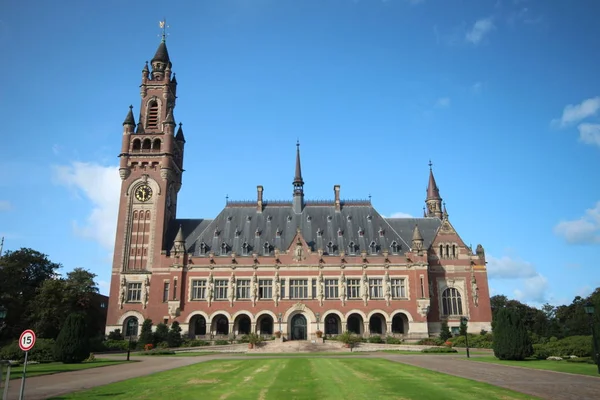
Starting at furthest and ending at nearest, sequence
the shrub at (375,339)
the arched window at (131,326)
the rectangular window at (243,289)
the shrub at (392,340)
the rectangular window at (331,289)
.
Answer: the rectangular window at (243,289) → the rectangular window at (331,289) → the arched window at (131,326) → the shrub at (375,339) → the shrub at (392,340)

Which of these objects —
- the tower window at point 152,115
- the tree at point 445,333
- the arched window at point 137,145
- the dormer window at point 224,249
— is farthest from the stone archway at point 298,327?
the tower window at point 152,115

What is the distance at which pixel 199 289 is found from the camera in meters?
64.3

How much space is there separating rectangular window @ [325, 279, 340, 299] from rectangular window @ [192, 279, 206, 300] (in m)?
17.2

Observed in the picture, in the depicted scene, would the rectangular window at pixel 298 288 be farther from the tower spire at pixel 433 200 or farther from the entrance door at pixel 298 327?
the tower spire at pixel 433 200

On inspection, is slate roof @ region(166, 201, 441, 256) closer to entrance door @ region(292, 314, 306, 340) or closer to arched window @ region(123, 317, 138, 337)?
entrance door @ region(292, 314, 306, 340)

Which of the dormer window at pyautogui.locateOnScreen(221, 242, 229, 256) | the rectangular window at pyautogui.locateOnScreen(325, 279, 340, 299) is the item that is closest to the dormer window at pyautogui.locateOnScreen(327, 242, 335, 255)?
the rectangular window at pyautogui.locateOnScreen(325, 279, 340, 299)

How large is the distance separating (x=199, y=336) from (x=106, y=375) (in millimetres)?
36705

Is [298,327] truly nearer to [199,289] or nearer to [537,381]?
[199,289]

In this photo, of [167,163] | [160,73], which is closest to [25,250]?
[167,163]

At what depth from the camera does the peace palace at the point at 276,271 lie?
62938 millimetres

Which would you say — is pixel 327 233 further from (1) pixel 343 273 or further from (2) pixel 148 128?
(2) pixel 148 128

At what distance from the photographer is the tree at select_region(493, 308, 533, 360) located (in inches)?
1287

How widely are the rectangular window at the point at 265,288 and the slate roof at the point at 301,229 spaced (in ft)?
13.4

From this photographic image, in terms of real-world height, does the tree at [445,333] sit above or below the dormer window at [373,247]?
below
